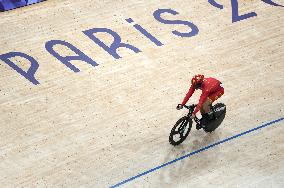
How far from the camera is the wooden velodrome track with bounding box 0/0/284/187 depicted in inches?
306

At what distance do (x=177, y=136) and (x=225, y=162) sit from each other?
33.6 inches

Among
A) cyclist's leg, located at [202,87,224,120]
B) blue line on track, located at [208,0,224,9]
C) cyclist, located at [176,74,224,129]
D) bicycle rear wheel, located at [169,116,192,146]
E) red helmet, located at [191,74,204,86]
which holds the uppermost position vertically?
red helmet, located at [191,74,204,86]

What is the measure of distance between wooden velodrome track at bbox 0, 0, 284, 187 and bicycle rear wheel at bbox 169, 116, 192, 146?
139 mm

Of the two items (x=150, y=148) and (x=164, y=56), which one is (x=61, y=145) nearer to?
(x=150, y=148)

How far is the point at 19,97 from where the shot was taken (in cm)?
913

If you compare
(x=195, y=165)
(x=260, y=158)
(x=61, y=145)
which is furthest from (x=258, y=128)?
(x=61, y=145)

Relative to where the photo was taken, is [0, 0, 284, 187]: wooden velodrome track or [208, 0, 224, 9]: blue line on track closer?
[0, 0, 284, 187]: wooden velodrome track

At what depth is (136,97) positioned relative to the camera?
Answer: 9.14 meters

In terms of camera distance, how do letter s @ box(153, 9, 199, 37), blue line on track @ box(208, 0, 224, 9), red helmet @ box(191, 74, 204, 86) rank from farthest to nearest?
blue line on track @ box(208, 0, 224, 9) < letter s @ box(153, 9, 199, 37) < red helmet @ box(191, 74, 204, 86)

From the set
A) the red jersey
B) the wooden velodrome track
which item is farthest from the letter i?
the red jersey

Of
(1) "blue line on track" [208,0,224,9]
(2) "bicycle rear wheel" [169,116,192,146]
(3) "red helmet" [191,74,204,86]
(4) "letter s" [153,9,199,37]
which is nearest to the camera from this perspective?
(3) "red helmet" [191,74,204,86]

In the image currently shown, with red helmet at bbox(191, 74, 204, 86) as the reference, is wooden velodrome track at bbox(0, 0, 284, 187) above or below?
below

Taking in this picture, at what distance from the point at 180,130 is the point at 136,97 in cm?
146

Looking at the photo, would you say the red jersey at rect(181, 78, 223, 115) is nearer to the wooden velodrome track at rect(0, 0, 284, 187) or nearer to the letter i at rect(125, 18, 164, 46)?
the wooden velodrome track at rect(0, 0, 284, 187)
